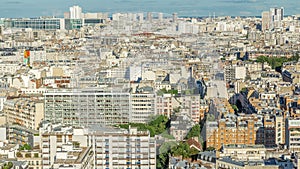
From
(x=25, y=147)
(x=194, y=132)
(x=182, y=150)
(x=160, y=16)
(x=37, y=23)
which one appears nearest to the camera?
(x=25, y=147)

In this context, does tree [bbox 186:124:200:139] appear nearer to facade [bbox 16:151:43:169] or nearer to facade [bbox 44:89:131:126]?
facade [bbox 44:89:131:126]

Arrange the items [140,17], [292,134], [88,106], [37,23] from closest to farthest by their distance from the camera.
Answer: [292,134]
[88,106]
[140,17]
[37,23]

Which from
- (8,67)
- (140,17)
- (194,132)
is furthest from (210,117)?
(140,17)

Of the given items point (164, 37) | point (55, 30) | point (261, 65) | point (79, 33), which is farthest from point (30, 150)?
point (55, 30)

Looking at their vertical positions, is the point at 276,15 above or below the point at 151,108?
above

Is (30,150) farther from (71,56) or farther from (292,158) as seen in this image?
(71,56)

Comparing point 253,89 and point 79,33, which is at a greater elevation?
point 79,33

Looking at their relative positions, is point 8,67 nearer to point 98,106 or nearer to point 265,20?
point 98,106

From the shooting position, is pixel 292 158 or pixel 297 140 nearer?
pixel 292 158
